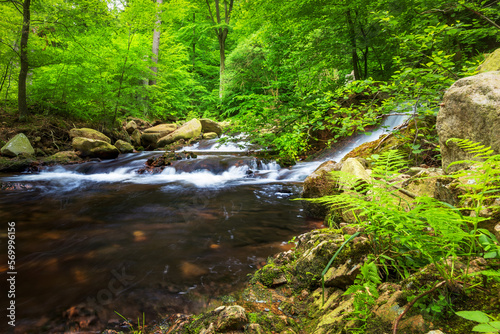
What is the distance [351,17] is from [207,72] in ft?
65.7

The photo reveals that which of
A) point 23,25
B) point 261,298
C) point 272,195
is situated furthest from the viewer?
point 23,25

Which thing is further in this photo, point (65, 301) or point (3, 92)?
point (3, 92)

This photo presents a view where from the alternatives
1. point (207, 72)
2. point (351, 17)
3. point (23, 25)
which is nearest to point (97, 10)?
point (23, 25)

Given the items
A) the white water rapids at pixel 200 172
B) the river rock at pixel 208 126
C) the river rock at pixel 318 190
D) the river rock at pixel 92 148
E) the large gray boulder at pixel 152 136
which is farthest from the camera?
the river rock at pixel 208 126

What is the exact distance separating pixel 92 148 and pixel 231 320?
11.6m

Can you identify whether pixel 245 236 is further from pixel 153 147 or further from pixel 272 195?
pixel 153 147

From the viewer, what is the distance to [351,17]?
7.35 meters

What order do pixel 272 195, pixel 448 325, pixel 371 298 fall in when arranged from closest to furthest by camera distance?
1. pixel 448 325
2. pixel 371 298
3. pixel 272 195

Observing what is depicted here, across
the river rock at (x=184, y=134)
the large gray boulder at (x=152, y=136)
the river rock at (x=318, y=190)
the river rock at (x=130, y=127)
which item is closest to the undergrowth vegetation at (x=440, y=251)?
the river rock at (x=318, y=190)

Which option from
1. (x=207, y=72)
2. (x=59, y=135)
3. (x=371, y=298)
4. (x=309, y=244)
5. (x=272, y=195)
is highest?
(x=207, y=72)

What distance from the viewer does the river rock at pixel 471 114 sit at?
2291 mm

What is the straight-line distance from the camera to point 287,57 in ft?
23.1

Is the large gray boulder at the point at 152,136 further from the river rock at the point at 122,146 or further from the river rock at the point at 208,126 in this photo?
the river rock at the point at 208,126

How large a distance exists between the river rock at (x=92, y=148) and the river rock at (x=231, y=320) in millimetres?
11222
